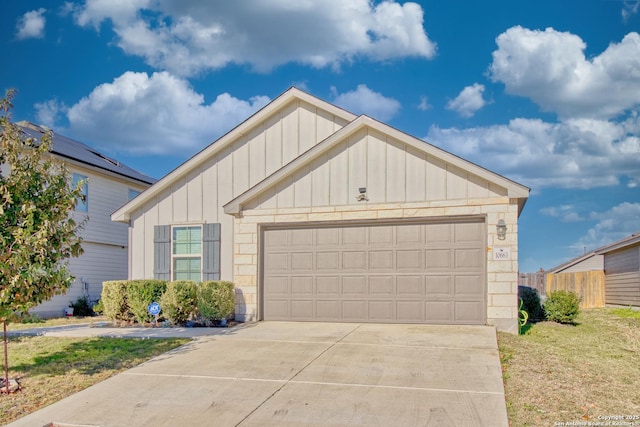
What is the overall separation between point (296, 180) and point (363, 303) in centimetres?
315

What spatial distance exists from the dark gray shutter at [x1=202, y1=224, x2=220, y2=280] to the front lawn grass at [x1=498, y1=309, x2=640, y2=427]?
6.62 meters

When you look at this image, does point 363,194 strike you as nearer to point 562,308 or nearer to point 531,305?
point 531,305

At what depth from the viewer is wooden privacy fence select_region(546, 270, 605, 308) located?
24.0 m

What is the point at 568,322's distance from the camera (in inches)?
498

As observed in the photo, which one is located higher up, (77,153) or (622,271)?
(77,153)

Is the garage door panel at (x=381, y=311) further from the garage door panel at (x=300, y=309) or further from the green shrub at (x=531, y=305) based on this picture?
the green shrub at (x=531, y=305)

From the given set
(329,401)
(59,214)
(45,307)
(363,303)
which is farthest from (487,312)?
(45,307)

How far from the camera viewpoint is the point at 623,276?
21812mm

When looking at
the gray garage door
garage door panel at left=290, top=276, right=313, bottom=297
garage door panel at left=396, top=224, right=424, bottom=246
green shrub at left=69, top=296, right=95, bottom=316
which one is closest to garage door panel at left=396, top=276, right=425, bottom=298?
the gray garage door

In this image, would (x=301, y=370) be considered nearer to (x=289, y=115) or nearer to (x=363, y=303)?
(x=363, y=303)

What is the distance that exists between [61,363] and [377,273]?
6.19 metres

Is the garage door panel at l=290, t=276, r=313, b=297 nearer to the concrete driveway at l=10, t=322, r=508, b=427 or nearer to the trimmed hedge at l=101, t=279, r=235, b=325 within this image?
the trimmed hedge at l=101, t=279, r=235, b=325

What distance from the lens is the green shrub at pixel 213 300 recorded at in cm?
1083

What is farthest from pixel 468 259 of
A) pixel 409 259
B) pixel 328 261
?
pixel 328 261
